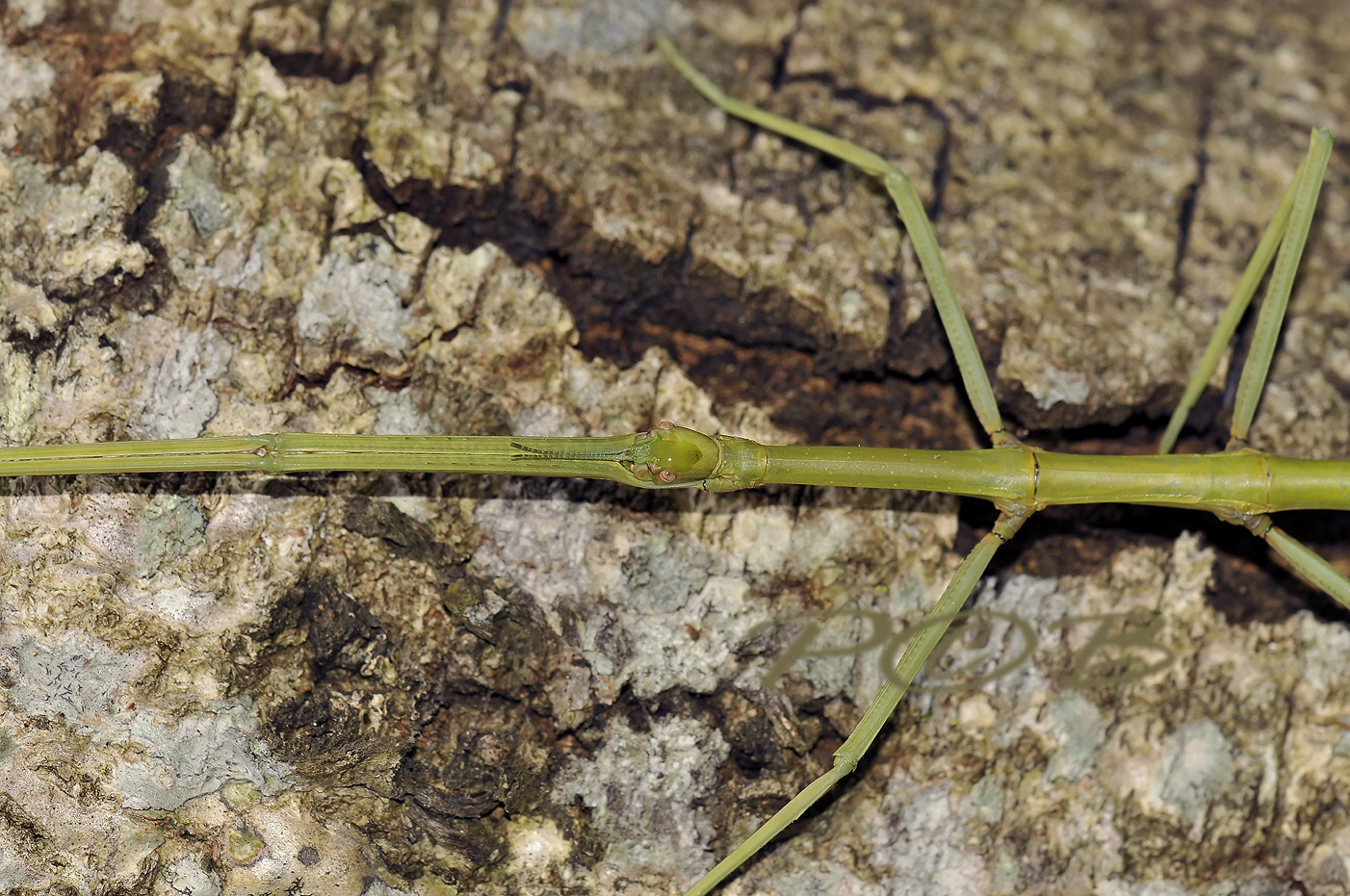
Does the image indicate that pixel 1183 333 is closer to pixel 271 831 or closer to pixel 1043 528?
pixel 1043 528

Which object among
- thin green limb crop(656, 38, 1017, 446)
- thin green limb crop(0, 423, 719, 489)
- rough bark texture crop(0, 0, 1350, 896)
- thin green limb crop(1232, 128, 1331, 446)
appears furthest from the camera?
thin green limb crop(1232, 128, 1331, 446)

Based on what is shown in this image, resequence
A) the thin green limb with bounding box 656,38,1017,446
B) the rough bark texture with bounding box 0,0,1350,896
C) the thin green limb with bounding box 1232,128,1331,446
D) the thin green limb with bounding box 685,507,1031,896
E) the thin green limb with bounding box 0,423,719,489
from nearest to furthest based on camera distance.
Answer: the thin green limb with bounding box 0,423,719,489
the rough bark texture with bounding box 0,0,1350,896
the thin green limb with bounding box 685,507,1031,896
the thin green limb with bounding box 656,38,1017,446
the thin green limb with bounding box 1232,128,1331,446

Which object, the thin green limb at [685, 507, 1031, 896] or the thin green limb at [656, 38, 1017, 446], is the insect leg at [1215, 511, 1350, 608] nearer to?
the thin green limb at [656, 38, 1017, 446]

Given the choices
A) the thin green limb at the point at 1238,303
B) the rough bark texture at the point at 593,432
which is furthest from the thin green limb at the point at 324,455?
the thin green limb at the point at 1238,303

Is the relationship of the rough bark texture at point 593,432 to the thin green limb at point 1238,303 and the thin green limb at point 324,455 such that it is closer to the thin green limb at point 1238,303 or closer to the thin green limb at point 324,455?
the thin green limb at point 1238,303

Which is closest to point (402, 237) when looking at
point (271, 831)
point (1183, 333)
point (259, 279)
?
point (259, 279)

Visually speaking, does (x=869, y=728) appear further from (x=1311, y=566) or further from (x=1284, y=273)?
(x=1284, y=273)

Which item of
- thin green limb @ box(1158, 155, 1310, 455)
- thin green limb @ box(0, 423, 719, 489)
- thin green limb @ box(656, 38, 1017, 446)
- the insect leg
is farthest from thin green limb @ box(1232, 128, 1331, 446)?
thin green limb @ box(0, 423, 719, 489)

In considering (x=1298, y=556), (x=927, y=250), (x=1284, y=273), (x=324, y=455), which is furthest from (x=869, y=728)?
(x=1284, y=273)
